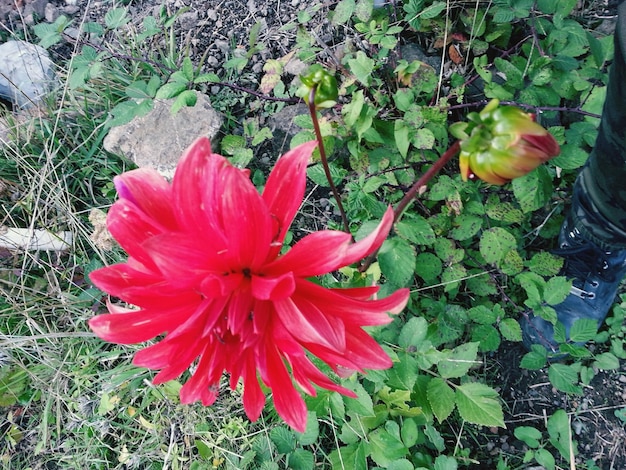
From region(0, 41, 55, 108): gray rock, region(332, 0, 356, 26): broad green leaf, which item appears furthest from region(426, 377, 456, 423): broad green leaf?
region(0, 41, 55, 108): gray rock

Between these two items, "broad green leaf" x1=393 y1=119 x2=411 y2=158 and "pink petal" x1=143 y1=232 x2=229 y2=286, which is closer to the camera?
"pink petal" x1=143 y1=232 x2=229 y2=286

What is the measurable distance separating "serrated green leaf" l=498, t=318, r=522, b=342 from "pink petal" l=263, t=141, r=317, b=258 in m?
0.91

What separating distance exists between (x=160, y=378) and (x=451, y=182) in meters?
1.00

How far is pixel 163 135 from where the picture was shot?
2.00 meters

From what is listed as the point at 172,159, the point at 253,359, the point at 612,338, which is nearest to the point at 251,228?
the point at 253,359

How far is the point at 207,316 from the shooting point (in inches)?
32.1

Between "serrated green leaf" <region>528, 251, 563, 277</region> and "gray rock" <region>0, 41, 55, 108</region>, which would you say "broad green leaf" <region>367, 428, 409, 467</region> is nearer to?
"serrated green leaf" <region>528, 251, 563, 277</region>

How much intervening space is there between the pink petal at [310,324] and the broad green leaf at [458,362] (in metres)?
0.60

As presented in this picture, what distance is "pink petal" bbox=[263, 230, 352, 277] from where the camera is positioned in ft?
2.53

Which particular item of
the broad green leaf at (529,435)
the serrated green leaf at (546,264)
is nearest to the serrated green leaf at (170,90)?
the serrated green leaf at (546,264)

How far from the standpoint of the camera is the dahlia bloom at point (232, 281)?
763mm

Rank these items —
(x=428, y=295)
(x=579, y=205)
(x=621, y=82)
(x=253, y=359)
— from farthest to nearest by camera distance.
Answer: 1. (x=428, y=295)
2. (x=579, y=205)
3. (x=621, y=82)
4. (x=253, y=359)

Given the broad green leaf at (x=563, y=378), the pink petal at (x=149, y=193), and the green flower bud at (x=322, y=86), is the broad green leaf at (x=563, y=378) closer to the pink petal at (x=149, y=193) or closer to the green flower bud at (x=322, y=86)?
the green flower bud at (x=322, y=86)

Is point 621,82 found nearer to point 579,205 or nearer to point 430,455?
point 579,205
